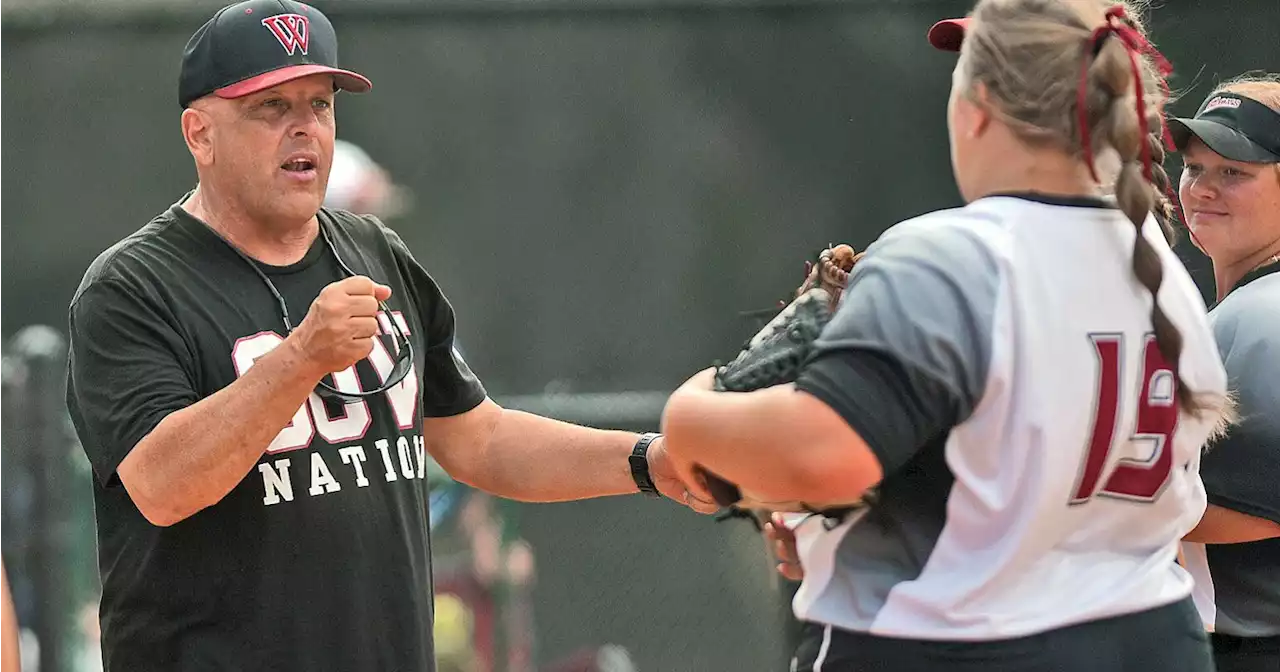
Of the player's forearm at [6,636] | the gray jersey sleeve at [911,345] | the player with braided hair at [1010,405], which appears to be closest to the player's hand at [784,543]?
the player with braided hair at [1010,405]

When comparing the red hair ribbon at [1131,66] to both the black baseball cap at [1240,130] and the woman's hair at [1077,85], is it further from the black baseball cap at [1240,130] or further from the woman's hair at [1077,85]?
the black baseball cap at [1240,130]

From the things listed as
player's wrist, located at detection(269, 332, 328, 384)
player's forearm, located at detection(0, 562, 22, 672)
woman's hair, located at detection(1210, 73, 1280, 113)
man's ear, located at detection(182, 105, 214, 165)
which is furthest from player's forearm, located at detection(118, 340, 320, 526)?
woman's hair, located at detection(1210, 73, 1280, 113)

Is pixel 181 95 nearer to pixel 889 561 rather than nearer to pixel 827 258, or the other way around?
pixel 827 258

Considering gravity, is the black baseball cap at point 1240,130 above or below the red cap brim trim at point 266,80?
below

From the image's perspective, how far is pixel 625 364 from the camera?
218 inches

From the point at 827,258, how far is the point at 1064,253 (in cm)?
41

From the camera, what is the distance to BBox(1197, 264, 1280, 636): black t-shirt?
2.53 meters

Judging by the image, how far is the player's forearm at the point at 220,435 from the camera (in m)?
2.39

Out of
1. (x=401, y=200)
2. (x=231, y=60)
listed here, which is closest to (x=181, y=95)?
(x=231, y=60)

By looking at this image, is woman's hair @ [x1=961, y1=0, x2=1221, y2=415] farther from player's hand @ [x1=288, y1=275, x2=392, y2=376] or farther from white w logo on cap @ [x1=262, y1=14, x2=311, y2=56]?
white w logo on cap @ [x1=262, y1=14, x2=311, y2=56]

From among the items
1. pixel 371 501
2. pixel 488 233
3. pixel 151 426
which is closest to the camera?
pixel 151 426

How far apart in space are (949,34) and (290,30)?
1.27 m

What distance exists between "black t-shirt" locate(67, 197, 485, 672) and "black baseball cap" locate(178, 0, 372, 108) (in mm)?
263

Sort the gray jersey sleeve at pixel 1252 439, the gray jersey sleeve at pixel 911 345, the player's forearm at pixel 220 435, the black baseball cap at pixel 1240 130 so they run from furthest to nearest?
the black baseball cap at pixel 1240 130, the gray jersey sleeve at pixel 1252 439, the player's forearm at pixel 220 435, the gray jersey sleeve at pixel 911 345
